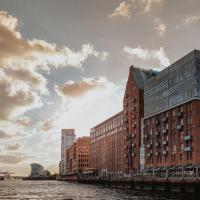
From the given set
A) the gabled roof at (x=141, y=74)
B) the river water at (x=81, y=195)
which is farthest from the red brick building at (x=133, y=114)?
the river water at (x=81, y=195)

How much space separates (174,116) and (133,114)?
37.9 m

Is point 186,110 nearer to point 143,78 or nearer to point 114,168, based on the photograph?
point 143,78

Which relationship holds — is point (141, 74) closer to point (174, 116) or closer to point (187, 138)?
point (174, 116)

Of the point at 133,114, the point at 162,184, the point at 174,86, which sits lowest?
the point at 162,184

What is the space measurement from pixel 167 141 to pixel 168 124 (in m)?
5.22

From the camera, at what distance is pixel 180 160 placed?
116m

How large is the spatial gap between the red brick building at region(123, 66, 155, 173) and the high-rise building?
9.24 m

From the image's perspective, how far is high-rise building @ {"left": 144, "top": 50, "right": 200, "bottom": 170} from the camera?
365 ft

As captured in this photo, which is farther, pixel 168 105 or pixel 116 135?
pixel 116 135

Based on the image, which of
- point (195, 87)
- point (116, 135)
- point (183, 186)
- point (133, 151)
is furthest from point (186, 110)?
point (116, 135)

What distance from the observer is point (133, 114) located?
159 metres

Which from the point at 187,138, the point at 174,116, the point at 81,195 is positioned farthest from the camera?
the point at 174,116

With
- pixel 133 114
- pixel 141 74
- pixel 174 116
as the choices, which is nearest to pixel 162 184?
pixel 174 116

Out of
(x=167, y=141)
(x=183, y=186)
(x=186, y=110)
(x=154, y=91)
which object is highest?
(x=154, y=91)
